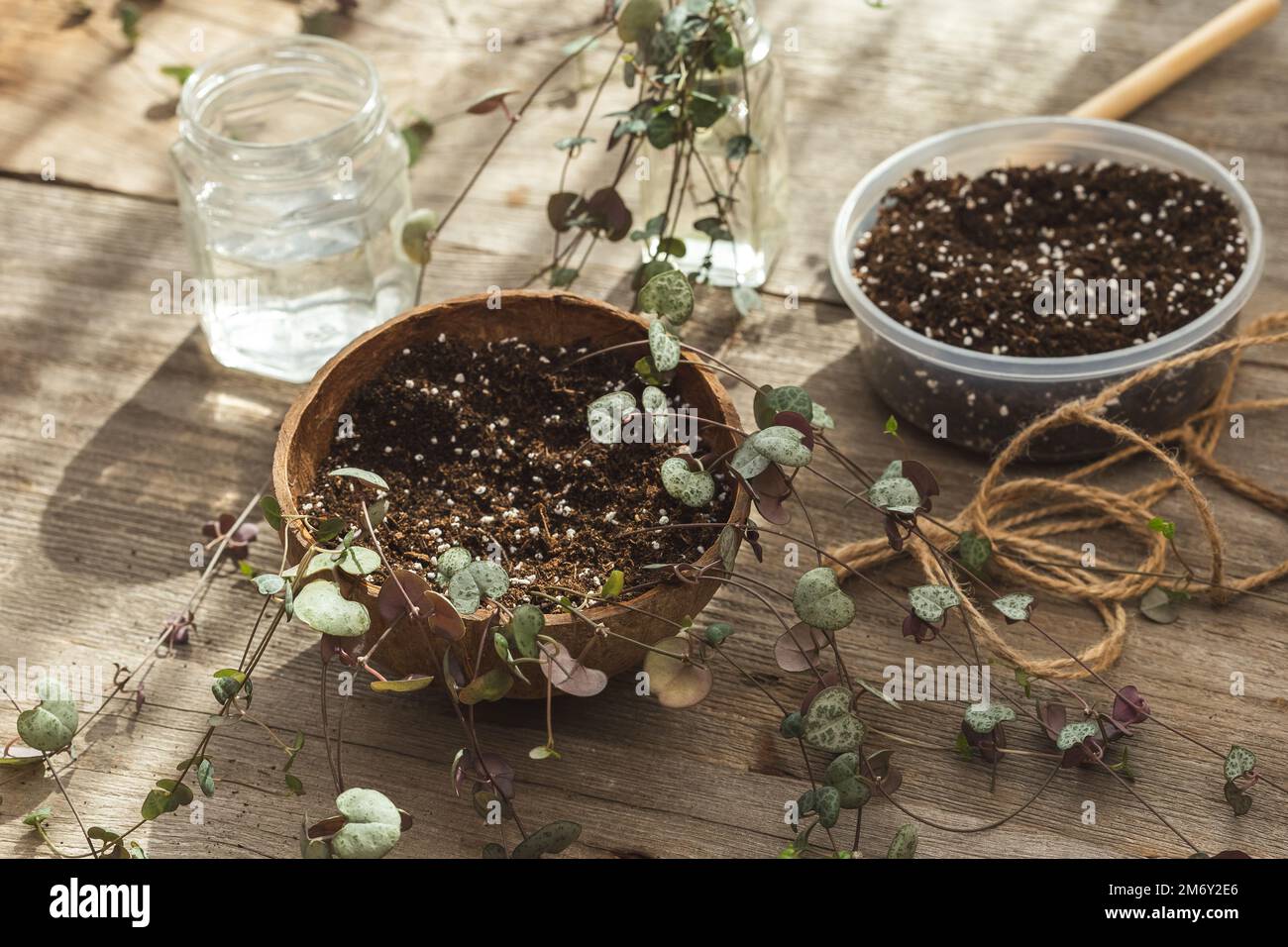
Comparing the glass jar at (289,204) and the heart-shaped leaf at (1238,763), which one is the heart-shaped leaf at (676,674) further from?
the glass jar at (289,204)

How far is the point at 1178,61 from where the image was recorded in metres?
1.52

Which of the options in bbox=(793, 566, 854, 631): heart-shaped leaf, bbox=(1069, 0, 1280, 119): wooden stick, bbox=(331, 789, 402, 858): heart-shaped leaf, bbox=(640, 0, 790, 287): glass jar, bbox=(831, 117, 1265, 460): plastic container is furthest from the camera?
bbox=(1069, 0, 1280, 119): wooden stick

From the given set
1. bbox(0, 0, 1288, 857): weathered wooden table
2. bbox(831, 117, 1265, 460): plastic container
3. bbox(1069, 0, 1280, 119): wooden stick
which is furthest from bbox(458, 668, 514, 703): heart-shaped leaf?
bbox(1069, 0, 1280, 119): wooden stick

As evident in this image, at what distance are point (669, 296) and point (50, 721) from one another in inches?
20.7

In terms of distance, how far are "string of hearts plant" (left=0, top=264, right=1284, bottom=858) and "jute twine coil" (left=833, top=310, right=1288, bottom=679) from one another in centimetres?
4

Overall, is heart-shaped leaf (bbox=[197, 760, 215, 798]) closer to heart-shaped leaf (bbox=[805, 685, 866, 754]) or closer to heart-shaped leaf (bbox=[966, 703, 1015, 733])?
heart-shaped leaf (bbox=[805, 685, 866, 754])

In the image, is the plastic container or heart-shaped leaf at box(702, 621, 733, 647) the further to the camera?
the plastic container

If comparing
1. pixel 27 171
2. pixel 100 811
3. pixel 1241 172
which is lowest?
pixel 100 811

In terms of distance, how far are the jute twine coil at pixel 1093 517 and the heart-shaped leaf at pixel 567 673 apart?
27cm

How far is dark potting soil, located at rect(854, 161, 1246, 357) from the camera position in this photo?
3.86ft

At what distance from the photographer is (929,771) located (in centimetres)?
98

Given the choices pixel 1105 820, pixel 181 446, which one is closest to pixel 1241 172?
pixel 1105 820
